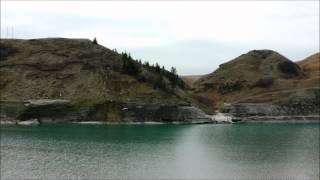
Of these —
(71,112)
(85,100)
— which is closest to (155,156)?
(71,112)

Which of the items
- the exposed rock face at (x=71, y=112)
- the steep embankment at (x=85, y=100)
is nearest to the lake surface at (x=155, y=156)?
the exposed rock face at (x=71, y=112)

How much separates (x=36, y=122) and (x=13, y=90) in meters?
22.0

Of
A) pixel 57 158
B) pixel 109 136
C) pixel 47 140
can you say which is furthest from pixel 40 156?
pixel 109 136

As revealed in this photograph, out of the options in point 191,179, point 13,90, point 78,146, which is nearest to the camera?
point 191,179

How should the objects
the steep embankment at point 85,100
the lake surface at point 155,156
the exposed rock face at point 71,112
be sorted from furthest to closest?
the steep embankment at point 85,100, the exposed rock face at point 71,112, the lake surface at point 155,156

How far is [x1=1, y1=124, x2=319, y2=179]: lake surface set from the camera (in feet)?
233

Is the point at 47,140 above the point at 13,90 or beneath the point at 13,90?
beneath

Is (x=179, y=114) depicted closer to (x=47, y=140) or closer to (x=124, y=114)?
(x=124, y=114)

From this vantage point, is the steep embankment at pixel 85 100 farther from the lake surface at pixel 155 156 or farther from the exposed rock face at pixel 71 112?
the lake surface at pixel 155 156

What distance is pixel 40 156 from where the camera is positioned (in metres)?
86.4

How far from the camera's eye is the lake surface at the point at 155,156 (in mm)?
71062

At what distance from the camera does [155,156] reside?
90812 mm

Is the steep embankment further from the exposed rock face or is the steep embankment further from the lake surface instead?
the lake surface

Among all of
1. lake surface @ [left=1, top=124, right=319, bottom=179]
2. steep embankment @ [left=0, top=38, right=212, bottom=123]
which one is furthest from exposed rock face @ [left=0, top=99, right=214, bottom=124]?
lake surface @ [left=1, top=124, right=319, bottom=179]
